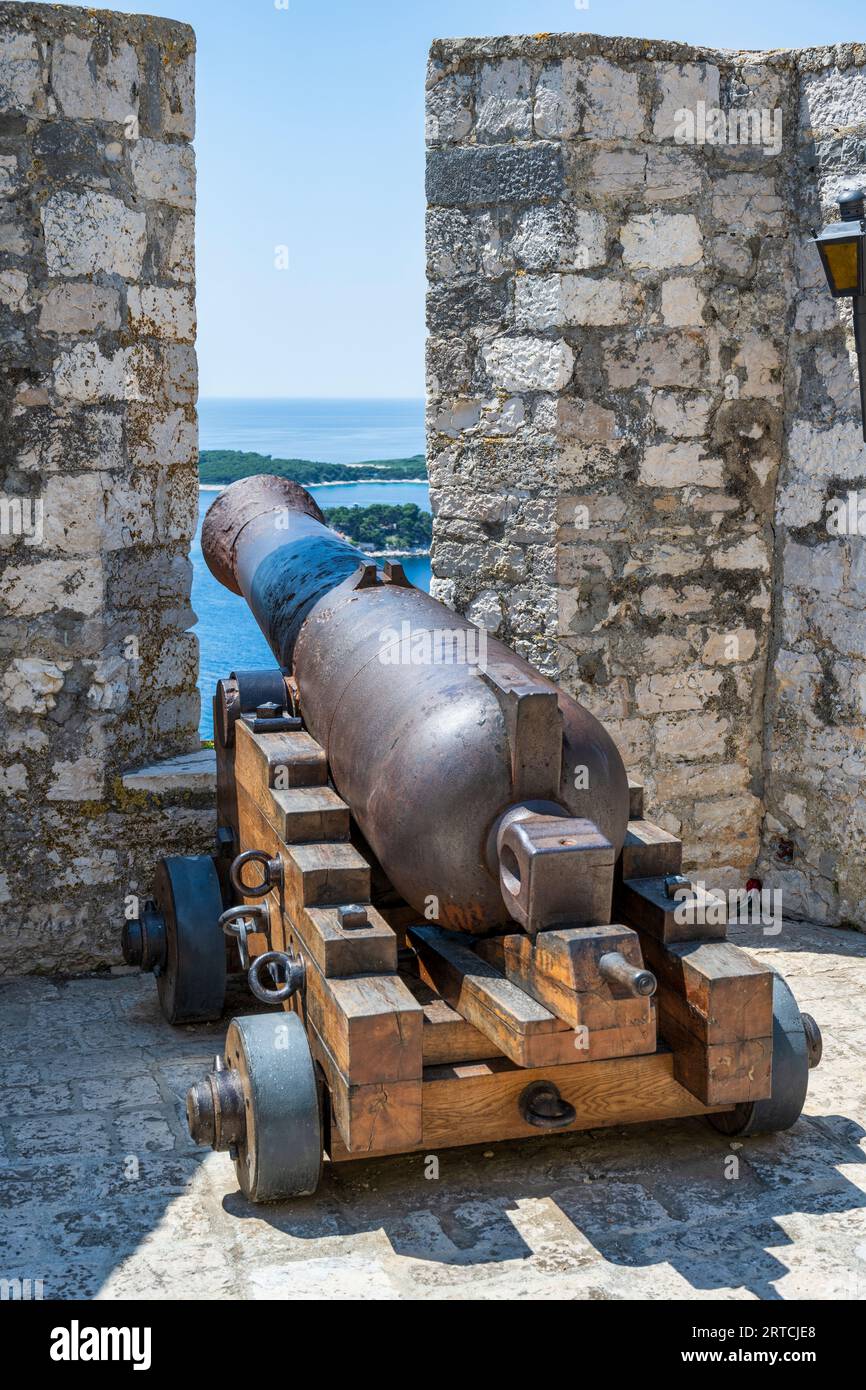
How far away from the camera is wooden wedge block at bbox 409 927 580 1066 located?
302 centimetres

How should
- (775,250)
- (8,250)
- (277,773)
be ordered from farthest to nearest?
1. (775,250)
2. (8,250)
3. (277,773)

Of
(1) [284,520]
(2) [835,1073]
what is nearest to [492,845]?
(2) [835,1073]

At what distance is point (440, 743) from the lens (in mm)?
3270

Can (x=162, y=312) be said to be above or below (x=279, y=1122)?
above

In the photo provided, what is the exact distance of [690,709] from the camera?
5461mm

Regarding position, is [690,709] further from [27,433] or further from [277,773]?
[27,433]

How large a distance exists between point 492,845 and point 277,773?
916mm

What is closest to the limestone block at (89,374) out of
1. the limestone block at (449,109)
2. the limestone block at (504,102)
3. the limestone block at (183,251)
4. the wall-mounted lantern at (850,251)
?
the limestone block at (183,251)

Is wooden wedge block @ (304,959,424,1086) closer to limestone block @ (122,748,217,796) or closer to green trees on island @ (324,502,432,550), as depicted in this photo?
limestone block @ (122,748,217,796)

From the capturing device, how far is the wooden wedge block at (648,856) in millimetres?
3795

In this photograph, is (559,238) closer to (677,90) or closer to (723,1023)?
(677,90)

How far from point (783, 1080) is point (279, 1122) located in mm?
1250

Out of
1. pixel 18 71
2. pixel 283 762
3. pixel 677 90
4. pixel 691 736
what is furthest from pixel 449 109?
pixel 283 762

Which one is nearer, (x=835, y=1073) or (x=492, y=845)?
(x=492, y=845)
